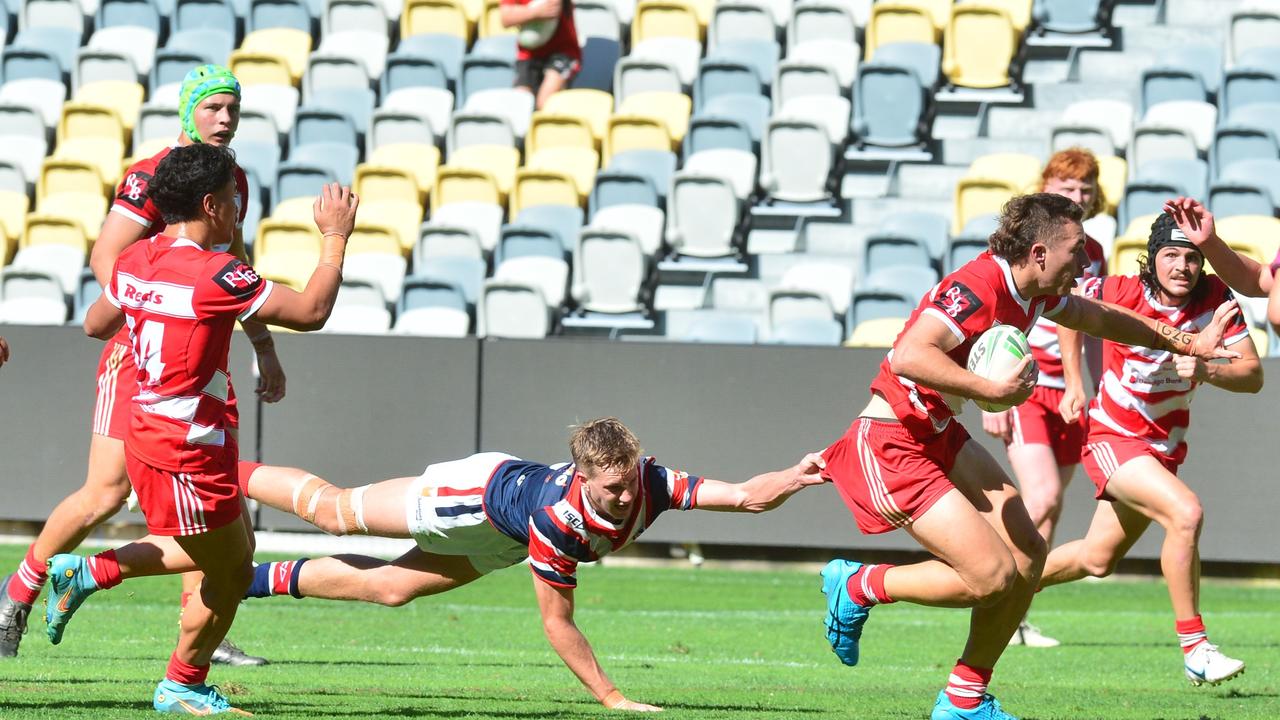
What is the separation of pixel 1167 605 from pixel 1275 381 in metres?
1.87

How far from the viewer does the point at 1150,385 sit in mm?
7957

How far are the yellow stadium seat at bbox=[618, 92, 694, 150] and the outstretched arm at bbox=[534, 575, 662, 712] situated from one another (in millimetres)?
11503

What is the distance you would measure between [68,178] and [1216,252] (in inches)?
524

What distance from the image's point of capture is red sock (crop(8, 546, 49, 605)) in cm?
669

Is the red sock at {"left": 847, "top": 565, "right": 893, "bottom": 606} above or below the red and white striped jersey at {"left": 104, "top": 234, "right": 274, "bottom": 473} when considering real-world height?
below

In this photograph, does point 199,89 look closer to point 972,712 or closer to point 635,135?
point 972,712

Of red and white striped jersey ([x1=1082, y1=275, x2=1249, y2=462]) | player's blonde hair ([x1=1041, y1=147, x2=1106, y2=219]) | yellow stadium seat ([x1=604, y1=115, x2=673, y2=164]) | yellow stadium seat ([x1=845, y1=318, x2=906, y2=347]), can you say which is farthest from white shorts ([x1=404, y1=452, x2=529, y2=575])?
yellow stadium seat ([x1=604, y1=115, x2=673, y2=164])

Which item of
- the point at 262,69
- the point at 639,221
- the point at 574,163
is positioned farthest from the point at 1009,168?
the point at 262,69

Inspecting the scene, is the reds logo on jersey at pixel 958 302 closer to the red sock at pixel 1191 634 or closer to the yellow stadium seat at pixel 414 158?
the red sock at pixel 1191 634

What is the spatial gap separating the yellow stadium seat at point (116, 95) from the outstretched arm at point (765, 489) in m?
14.0

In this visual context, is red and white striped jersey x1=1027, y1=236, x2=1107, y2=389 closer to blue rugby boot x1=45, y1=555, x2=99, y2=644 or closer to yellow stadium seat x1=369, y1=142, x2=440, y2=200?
blue rugby boot x1=45, y1=555, x2=99, y2=644

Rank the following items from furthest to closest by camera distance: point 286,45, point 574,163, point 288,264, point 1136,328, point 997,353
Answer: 1. point 286,45
2. point 574,163
3. point 288,264
4. point 1136,328
5. point 997,353

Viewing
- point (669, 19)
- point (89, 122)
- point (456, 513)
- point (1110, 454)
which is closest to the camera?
point (456, 513)

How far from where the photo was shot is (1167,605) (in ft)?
38.8
